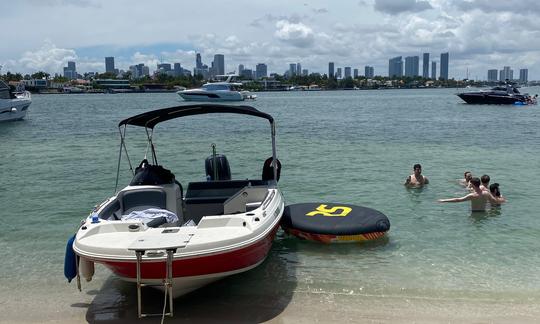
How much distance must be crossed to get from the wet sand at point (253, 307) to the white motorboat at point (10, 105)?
42.7 meters

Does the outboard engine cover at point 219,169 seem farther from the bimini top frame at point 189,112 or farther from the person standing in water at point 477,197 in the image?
the person standing in water at point 477,197

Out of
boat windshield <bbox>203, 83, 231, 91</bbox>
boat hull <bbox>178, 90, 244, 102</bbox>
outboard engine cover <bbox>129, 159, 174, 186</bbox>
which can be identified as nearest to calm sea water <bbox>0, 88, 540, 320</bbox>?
outboard engine cover <bbox>129, 159, 174, 186</bbox>

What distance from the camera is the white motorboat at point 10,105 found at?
45344 mm

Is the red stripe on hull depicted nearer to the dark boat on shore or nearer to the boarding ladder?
the boarding ladder

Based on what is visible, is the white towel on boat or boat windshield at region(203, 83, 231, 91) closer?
the white towel on boat

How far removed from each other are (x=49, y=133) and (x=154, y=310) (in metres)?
32.2

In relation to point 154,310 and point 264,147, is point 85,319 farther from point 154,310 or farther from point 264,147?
point 264,147

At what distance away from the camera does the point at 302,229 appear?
9625mm

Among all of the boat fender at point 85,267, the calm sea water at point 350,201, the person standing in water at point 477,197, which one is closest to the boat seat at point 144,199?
the calm sea water at point 350,201

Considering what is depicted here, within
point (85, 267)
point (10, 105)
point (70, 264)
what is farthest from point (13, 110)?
point (85, 267)

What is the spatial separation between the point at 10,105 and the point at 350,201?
41049 mm

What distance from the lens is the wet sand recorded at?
6703 mm

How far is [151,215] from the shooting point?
7.97 m

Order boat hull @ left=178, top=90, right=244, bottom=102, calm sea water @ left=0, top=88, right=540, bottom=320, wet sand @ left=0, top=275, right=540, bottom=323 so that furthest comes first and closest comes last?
boat hull @ left=178, top=90, right=244, bottom=102 < calm sea water @ left=0, top=88, right=540, bottom=320 < wet sand @ left=0, top=275, right=540, bottom=323
